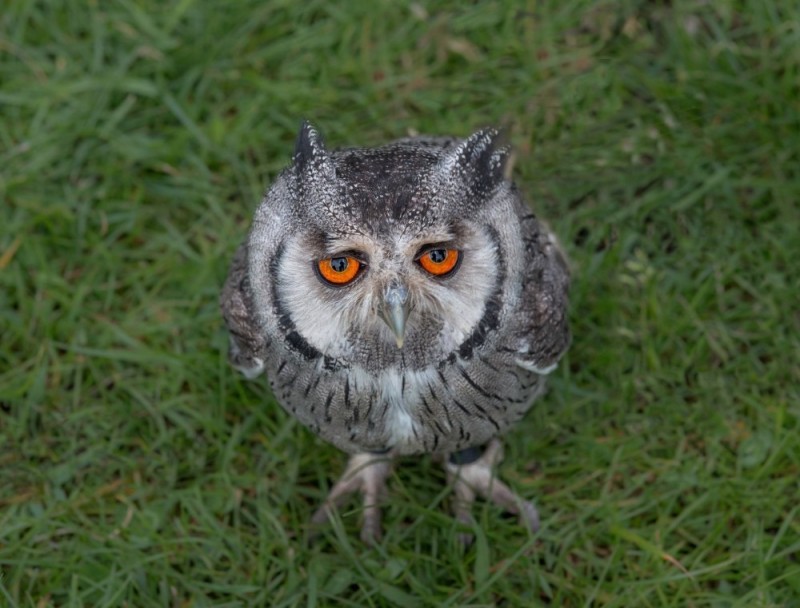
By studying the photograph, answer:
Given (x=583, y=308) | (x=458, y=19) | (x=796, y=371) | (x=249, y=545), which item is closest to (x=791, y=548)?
(x=796, y=371)

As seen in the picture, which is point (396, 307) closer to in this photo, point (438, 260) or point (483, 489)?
point (438, 260)

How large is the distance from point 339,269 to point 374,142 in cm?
162

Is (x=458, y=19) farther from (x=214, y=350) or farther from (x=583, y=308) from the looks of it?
(x=214, y=350)

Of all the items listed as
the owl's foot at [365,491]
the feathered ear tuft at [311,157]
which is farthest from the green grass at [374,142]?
the feathered ear tuft at [311,157]

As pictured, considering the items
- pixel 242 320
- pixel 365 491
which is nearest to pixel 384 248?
pixel 242 320

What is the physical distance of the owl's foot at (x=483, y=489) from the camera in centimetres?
311

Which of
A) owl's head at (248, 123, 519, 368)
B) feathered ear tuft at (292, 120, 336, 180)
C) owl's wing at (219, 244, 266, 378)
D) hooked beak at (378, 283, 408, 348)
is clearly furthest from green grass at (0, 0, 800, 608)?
feathered ear tuft at (292, 120, 336, 180)

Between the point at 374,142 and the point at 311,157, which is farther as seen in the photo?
the point at 374,142

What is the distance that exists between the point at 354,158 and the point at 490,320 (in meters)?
0.49

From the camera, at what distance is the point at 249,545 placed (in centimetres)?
313

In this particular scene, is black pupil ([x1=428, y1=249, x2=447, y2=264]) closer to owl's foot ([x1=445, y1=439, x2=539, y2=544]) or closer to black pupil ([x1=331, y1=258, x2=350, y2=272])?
black pupil ([x1=331, y1=258, x2=350, y2=272])

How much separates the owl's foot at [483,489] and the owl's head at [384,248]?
839 millimetres

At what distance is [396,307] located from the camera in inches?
82.5

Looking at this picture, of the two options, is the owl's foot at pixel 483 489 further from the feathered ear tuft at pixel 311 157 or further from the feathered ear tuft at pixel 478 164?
the feathered ear tuft at pixel 311 157
